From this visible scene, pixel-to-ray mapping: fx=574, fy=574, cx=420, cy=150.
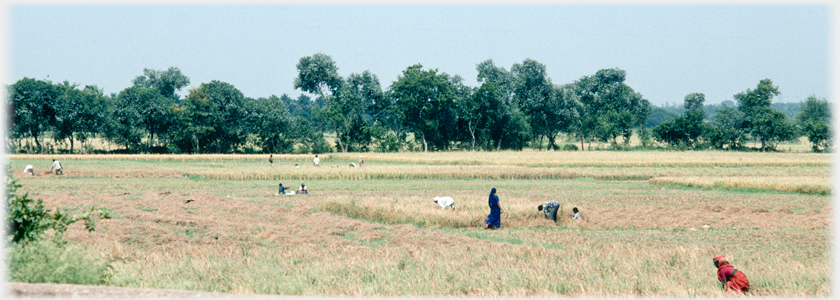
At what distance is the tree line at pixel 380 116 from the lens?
75875mm

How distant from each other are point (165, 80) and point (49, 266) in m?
102

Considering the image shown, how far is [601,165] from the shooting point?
5672 cm

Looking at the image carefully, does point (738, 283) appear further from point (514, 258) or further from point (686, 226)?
point (686, 226)

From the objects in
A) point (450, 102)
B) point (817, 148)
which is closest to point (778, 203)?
point (450, 102)

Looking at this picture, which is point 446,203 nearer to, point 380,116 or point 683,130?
point 380,116

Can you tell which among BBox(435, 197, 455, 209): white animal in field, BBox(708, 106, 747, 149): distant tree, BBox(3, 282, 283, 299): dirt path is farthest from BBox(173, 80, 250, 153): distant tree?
BBox(708, 106, 747, 149): distant tree

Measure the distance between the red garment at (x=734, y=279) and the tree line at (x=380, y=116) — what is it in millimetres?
74198

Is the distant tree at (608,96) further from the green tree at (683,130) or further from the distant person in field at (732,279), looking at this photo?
the distant person in field at (732,279)

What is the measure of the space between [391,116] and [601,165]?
39.1m

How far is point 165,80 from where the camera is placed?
102250mm

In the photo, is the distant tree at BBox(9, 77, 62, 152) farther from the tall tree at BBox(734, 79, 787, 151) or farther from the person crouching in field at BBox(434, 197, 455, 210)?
the tall tree at BBox(734, 79, 787, 151)

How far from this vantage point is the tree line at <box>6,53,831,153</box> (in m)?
75.9

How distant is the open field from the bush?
0.41 m

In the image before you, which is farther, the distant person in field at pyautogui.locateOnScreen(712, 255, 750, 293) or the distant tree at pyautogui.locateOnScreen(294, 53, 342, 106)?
the distant tree at pyautogui.locateOnScreen(294, 53, 342, 106)
